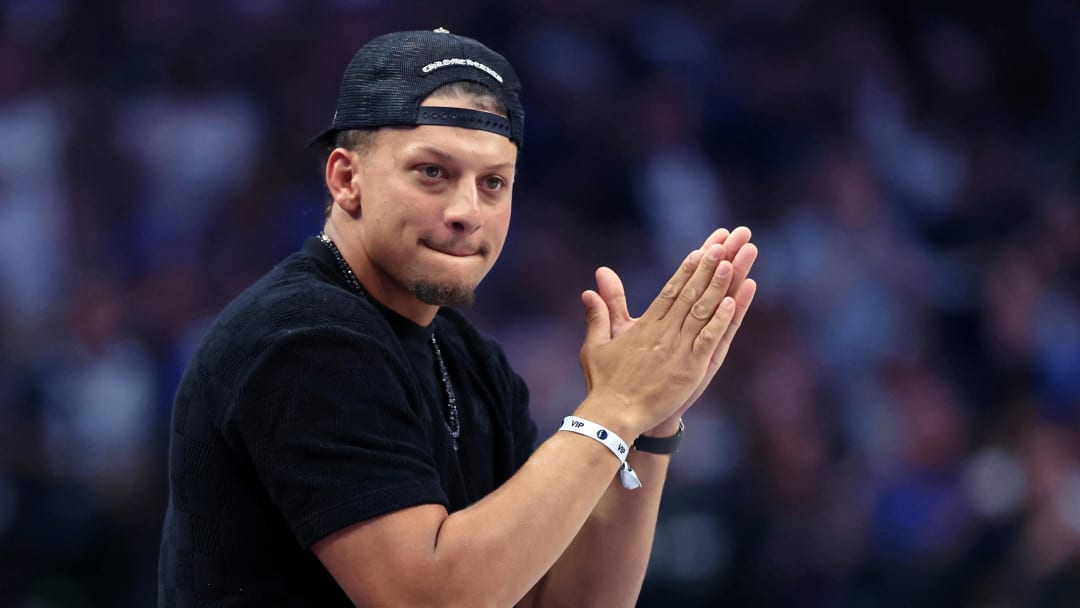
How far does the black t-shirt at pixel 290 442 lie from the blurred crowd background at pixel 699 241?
2.57m

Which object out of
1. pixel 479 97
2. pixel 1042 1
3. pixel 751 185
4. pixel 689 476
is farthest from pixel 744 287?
pixel 1042 1

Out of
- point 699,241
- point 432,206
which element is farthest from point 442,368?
point 699,241

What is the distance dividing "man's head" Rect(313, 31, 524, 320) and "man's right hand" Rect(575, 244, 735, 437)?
25 centimetres

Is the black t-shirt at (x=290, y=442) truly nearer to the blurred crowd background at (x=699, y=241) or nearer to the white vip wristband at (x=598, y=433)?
the white vip wristband at (x=598, y=433)

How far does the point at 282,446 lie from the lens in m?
1.63

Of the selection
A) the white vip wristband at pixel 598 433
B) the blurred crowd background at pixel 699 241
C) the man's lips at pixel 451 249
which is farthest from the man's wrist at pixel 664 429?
the blurred crowd background at pixel 699 241

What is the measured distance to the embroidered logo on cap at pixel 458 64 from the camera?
1866mm

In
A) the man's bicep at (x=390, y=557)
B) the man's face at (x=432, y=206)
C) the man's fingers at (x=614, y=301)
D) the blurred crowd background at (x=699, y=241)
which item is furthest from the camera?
the blurred crowd background at (x=699, y=241)

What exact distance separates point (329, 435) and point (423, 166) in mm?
435

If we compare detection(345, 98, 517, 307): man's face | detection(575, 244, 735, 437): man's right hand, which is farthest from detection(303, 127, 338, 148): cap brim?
detection(575, 244, 735, 437): man's right hand

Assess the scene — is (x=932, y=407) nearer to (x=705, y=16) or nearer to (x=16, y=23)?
(x=705, y=16)

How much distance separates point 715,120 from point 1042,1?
177 cm

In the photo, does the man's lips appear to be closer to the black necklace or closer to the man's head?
the man's head

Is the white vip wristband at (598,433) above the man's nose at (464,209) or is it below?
below
